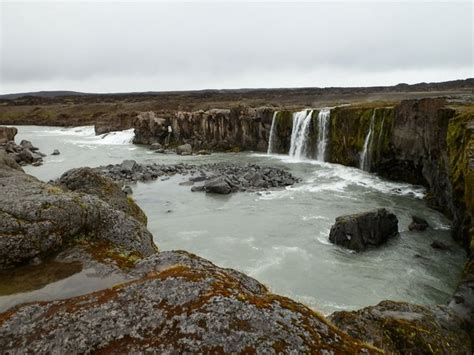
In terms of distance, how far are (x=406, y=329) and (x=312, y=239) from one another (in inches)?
492

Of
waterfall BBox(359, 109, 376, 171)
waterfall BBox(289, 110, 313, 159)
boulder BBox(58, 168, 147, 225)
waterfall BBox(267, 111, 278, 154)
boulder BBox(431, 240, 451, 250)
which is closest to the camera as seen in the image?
boulder BBox(58, 168, 147, 225)

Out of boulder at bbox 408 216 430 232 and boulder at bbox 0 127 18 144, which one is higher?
boulder at bbox 0 127 18 144

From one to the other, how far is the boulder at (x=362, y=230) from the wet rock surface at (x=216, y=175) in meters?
→ 13.0

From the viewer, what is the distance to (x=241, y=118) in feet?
198

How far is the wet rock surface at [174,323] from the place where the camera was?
5.45 m

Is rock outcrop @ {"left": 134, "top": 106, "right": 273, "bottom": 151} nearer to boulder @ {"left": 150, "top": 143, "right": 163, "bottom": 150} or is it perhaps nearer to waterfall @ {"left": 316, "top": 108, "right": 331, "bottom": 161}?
boulder @ {"left": 150, "top": 143, "right": 163, "bottom": 150}

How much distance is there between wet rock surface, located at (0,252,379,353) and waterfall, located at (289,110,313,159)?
145 feet

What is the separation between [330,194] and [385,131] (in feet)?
39.5

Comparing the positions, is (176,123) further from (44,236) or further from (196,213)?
(44,236)

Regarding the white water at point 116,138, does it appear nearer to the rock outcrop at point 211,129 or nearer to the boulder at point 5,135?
the rock outcrop at point 211,129

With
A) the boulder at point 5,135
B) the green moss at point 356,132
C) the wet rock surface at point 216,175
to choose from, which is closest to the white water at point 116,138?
the boulder at point 5,135

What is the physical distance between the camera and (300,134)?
50.6 meters

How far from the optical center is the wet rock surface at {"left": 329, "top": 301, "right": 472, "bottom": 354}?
8.76 meters

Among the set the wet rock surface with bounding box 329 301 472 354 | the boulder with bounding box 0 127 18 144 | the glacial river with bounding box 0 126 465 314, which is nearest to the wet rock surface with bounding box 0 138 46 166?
the boulder with bounding box 0 127 18 144
